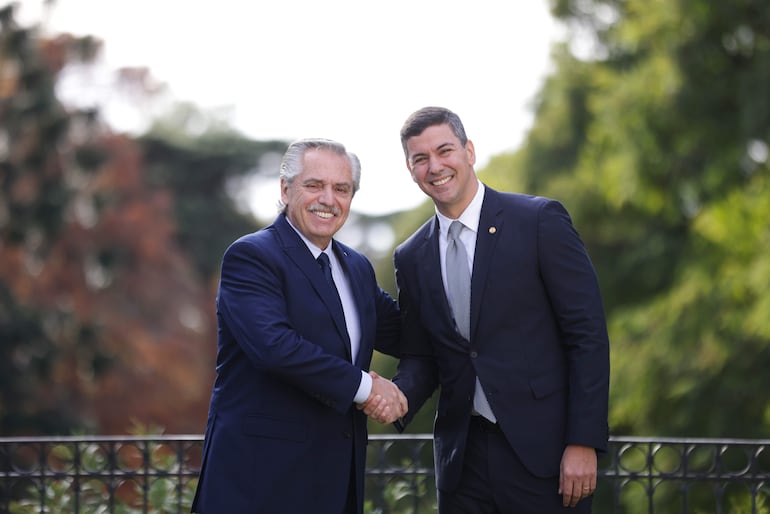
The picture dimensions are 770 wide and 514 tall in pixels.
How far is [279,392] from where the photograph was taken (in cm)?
378

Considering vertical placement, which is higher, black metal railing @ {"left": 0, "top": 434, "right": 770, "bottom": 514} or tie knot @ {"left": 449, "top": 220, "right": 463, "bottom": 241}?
tie knot @ {"left": 449, "top": 220, "right": 463, "bottom": 241}

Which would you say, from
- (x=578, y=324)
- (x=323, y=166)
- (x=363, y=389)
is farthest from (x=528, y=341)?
Result: (x=323, y=166)

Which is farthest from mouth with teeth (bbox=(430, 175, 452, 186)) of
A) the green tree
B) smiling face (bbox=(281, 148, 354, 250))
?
the green tree

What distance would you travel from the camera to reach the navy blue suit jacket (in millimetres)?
3781

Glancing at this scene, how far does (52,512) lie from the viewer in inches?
233

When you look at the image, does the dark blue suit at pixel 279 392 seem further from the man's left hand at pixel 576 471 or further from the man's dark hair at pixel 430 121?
the man's left hand at pixel 576 471

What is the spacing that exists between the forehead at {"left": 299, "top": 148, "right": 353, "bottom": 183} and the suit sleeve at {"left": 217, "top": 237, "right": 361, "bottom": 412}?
34 cm

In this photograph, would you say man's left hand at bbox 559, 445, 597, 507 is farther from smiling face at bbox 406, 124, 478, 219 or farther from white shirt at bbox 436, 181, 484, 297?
smiling face at bbox 406, 124, 478, 219

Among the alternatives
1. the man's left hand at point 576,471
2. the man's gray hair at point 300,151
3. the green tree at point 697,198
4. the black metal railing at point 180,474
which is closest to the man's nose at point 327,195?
the man's gray hair at point 300,151

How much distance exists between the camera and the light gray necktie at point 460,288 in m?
3.90

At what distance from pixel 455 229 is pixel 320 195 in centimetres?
51

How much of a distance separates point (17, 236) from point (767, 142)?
1418 centimetres

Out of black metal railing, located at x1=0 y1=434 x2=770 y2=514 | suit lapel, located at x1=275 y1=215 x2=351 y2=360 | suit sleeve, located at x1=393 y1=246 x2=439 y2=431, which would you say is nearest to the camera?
suit lapel, located at x1=275 y1=215 x2=351 y2=360

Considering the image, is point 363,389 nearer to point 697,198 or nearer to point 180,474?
point 180,474
